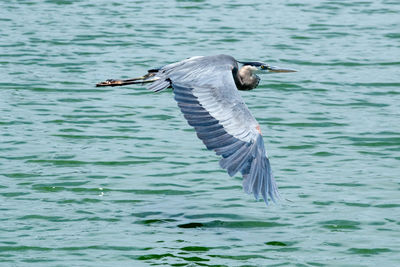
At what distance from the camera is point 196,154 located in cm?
1116

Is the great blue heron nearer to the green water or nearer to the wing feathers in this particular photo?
the wing feathers

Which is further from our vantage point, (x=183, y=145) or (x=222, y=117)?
(x=183, y=145)

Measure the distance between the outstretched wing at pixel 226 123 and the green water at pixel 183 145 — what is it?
74cm

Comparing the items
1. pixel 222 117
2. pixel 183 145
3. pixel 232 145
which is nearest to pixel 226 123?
pixel 222 117

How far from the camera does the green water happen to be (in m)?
8.48

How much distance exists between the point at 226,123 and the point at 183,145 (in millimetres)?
3132

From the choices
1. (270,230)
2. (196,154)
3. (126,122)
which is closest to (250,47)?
(126,122)

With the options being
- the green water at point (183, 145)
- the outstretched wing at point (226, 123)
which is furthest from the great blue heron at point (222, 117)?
the green water at point (183, 145)

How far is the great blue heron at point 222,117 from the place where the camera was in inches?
319

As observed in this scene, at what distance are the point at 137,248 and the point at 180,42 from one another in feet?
28.8

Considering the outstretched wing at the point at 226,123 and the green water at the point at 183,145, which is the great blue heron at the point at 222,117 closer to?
the outstretched wing at the point at 226,123

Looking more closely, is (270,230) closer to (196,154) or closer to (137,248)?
(137,248)

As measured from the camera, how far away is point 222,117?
845 centimetres

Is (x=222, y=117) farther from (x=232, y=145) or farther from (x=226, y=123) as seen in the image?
(x=232, y=145)
